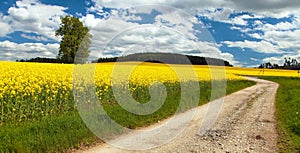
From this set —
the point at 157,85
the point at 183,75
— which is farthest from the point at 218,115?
the point at 183,75

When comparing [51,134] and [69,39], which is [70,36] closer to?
[69,39]

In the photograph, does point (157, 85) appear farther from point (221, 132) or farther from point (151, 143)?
point (151, 143)

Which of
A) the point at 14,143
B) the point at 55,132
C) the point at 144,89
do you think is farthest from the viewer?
the point at 144,89

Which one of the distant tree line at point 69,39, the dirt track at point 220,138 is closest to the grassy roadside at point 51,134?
the dirt track at point 220,138

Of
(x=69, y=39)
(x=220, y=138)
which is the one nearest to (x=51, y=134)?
(x=220, y=138)

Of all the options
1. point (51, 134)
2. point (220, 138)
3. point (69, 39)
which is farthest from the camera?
point (69, 39)

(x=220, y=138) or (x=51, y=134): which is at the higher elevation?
(x=51, y=134)

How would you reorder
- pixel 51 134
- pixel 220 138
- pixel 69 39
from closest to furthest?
pixel 51 134 < pixel 220 138 < pixel 69 39

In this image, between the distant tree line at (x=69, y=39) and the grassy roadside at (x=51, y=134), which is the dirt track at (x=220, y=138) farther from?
the distant tree line at (x=69, y=39)

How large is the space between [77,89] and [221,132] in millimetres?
5735

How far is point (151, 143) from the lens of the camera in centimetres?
860

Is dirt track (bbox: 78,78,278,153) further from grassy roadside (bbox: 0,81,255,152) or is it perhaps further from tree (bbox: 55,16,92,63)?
tree (bbox: 55,16,92,63)

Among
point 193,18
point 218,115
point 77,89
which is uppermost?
point 193,18

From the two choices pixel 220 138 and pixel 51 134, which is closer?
pixel 51 134
